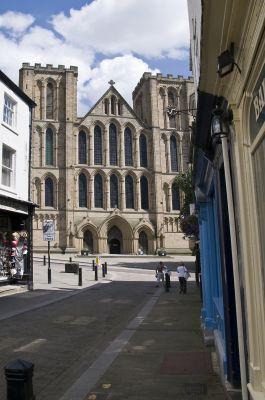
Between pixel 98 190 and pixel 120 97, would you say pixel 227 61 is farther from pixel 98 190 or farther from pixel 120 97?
pixel 120 97

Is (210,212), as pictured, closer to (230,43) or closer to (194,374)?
(194,374)

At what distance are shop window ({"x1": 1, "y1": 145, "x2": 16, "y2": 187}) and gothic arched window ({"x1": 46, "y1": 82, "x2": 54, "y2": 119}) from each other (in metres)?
38.4

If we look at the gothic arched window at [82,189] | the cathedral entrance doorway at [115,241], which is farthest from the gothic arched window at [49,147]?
the cathedral entrance doorway at [115,241]

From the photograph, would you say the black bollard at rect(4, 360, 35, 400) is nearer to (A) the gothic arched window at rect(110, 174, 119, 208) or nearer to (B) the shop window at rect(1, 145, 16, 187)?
(B) the shop window at rect(1, 145, 16, 187)

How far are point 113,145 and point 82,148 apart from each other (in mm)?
4149

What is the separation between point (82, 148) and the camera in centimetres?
5562

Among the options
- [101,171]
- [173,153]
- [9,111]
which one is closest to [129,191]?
[101,171]

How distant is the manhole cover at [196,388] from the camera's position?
18.5ft

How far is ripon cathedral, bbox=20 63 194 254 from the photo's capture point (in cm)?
5278

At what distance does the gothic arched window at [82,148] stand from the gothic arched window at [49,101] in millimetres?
4600

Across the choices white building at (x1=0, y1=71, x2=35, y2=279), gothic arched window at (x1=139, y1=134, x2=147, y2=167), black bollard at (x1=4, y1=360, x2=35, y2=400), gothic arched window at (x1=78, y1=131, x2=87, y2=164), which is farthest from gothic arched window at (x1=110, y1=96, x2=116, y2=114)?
black bollard at (x1=4, y1=360, x2=35, y2=400)

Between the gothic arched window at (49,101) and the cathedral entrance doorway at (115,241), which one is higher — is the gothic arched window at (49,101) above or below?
above

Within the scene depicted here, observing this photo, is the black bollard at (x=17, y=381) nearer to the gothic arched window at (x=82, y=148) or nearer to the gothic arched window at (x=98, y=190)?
the gothic arched window at (x=98, y=190)

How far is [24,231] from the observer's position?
62.7 ft
